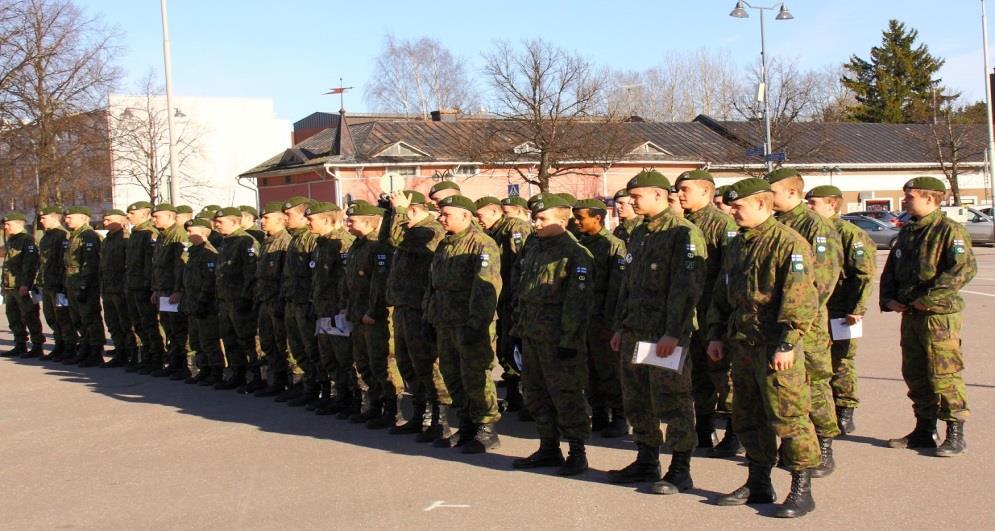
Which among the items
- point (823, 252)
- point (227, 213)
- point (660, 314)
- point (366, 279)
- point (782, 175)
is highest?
point (782, 175)

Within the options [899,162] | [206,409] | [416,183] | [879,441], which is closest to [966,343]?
[879,441]

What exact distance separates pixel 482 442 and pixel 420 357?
0.99 meters

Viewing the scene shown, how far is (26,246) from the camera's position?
50.2 ft

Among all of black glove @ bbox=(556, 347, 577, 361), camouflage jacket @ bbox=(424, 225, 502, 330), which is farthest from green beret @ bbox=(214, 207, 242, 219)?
black glove @ bbox=(556, 347, 577, 361)

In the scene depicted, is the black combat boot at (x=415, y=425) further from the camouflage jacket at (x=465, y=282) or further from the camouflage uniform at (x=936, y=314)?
the camouflage uniform at (x=936, y=314)

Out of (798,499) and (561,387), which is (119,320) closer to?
(561,387)

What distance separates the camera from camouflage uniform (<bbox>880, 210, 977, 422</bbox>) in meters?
7.46

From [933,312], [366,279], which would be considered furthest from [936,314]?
[366,279]

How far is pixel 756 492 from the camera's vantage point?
6.35m

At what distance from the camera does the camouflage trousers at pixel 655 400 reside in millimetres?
6648

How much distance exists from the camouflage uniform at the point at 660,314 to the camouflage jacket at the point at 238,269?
5617 mm

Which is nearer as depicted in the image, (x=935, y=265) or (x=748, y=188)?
(x=748, y=188)

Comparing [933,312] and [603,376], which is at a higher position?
[933,312]

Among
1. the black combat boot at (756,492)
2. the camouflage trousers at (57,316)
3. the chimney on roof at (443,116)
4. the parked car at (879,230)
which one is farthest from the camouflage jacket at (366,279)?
the chimney on roof at (443,116)
